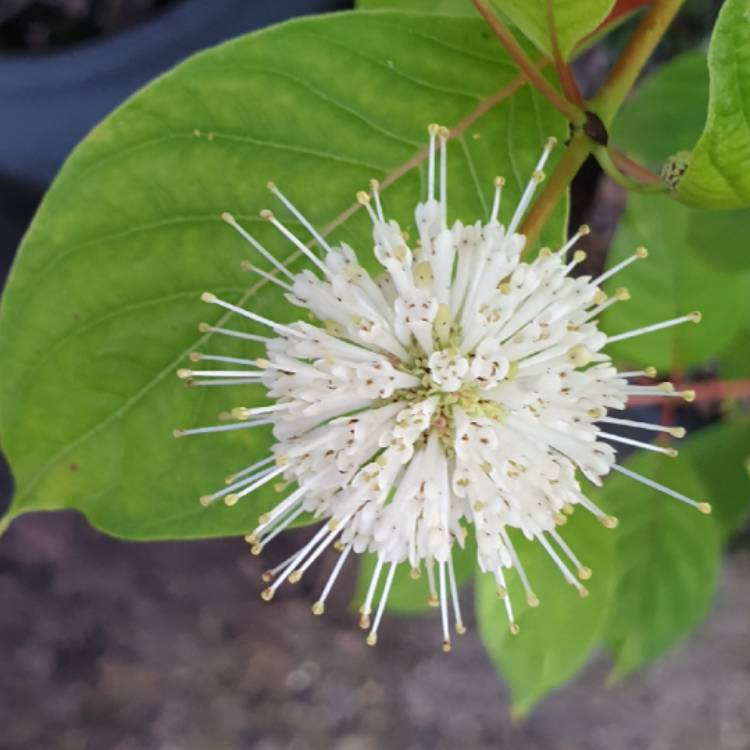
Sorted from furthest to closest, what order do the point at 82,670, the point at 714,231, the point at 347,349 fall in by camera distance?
the point at 82,670
the point at 714,231
the point at 347,349

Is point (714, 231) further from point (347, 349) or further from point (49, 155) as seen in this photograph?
point (49, 155)

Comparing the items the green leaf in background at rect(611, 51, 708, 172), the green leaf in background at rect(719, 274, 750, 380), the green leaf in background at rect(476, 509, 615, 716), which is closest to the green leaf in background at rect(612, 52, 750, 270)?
the green leaf in background at rect(611, 51, 708, 172)

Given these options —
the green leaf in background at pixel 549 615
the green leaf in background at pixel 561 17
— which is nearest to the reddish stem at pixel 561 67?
the green leaf in background at pixel 561 17

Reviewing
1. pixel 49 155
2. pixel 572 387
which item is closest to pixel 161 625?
pixel 49 155

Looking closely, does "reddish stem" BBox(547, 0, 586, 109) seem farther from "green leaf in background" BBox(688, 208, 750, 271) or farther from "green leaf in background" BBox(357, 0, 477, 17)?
"green leaf in background" BBox(688, 208, 750, 271)

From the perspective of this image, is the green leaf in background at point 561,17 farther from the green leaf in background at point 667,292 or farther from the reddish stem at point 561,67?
the green leaf in background at point 667,292
